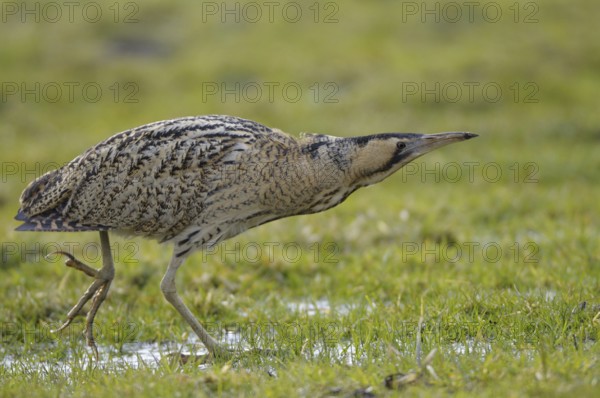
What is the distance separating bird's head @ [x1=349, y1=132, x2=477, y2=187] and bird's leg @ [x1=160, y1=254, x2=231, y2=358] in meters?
1.34

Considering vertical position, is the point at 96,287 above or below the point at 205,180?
below

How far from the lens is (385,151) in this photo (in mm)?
5465

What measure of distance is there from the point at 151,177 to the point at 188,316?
3.12ft

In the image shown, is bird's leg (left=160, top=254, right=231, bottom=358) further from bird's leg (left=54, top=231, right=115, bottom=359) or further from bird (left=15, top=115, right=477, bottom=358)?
bird's leg (left=54, top=231, right=115, bottom=359)

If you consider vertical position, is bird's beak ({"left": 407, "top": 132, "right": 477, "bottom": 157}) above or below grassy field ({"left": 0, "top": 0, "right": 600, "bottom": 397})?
above

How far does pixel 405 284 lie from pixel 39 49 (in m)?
13.2

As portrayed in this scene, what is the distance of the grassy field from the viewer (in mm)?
4800

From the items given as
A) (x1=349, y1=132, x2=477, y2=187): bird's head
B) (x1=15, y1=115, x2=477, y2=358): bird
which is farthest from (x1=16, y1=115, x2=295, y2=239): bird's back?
(x1=349, y1=132, x2=477, y2=187): bird's head

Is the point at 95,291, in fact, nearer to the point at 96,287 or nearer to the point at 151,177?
the point at 96,287

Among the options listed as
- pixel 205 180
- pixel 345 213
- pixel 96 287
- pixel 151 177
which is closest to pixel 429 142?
pixel 205 180

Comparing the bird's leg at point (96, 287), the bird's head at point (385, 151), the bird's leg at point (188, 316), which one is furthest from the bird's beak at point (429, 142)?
the bird's leg at point (96, 287)

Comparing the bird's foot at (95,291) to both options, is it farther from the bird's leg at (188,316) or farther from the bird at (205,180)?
the bird's leg at (188,316)

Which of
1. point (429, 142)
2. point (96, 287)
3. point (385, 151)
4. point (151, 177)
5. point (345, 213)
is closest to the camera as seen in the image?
point (429, 142)

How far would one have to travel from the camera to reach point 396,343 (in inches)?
202
